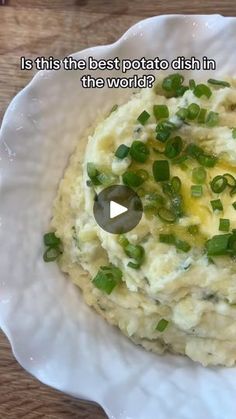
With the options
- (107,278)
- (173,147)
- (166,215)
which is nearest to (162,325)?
(107,278)

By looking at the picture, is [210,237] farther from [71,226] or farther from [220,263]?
[71,226]

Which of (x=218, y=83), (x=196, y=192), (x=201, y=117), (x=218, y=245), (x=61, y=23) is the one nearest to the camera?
(x=218, y=245)

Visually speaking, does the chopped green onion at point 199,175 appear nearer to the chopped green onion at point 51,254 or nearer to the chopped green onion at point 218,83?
the chopped green onion at point 218,83

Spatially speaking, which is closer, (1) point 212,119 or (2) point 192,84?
(1) point 212,119

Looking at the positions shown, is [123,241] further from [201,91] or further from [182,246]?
[201,91]

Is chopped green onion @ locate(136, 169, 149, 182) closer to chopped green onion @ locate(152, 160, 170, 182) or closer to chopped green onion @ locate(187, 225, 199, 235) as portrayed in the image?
chopped green onion @ locate(152, 160, 170, 182)
